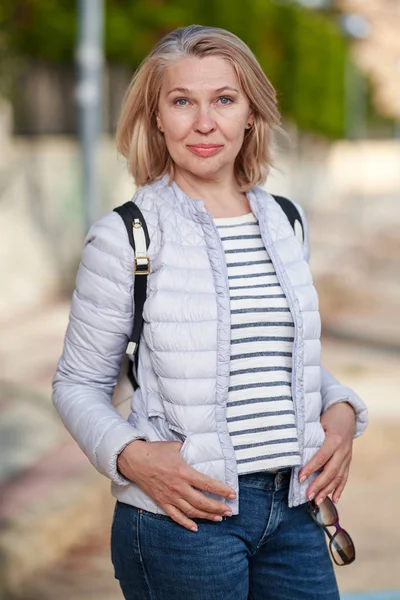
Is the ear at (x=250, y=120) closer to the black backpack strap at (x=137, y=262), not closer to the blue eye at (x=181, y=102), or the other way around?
the blue eye at (x=181, y=102)

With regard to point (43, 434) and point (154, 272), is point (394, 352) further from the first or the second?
point (154, 272)

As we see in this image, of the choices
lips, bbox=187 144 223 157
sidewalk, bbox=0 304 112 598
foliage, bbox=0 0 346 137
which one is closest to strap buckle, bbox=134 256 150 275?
lips, bbox=187 144 223 157

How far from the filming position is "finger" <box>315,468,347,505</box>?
85.0 inches

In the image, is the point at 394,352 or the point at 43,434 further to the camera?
the point at 394,352

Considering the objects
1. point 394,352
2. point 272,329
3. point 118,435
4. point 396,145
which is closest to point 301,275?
point 272,329

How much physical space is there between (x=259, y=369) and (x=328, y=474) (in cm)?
26

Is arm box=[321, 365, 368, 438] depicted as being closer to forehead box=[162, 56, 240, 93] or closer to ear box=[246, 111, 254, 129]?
ear box=[246, 111, 254, 129]

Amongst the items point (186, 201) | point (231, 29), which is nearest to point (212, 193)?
point (186, 201)

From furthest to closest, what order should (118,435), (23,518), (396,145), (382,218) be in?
(396,145) < (382,218) < (23,518) < (118,435)

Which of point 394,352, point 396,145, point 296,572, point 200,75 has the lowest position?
point 396,145

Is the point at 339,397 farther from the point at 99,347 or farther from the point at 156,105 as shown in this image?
the point at 156,105

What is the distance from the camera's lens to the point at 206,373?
2.02 meters

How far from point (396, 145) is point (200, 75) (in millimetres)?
38324

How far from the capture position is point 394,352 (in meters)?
8.88
